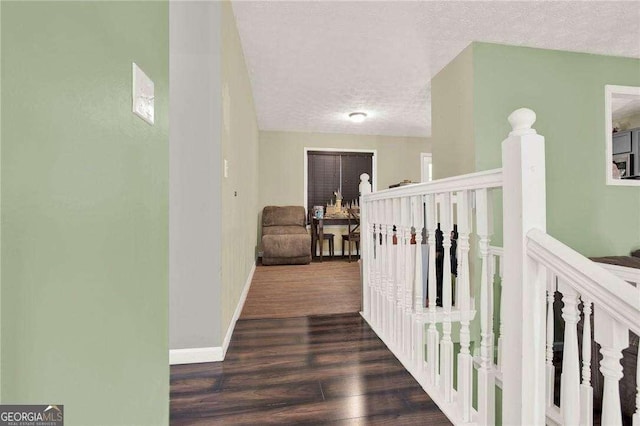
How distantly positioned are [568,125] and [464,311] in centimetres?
295

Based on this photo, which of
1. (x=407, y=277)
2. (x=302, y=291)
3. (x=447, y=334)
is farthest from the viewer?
(x=302, y=291)

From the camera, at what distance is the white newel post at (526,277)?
2.89 feet

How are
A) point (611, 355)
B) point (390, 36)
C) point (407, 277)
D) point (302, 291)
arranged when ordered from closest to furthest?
point (611, 355) < point (407, 277) < point (390, 36) < point (302, 291)

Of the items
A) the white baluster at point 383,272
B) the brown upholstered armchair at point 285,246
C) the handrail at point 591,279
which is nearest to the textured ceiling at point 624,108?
the white baluster at point 383,272

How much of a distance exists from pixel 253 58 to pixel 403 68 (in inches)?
64.1

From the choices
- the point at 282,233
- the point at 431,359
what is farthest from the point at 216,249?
the point at 282,233

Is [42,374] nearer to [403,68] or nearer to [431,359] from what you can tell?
[431,359]

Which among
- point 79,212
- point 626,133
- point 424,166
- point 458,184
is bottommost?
point 79,212

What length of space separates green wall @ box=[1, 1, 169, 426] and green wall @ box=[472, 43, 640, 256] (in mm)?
2913

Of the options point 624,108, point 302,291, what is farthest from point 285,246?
point 624,108

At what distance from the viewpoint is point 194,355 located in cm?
171

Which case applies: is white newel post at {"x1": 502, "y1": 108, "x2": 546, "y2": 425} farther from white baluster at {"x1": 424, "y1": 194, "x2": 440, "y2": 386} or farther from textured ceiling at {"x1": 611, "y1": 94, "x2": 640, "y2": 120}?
textured ceiling at {"x1": 611, "y1": 94, "x2": 640, "y2": 120}

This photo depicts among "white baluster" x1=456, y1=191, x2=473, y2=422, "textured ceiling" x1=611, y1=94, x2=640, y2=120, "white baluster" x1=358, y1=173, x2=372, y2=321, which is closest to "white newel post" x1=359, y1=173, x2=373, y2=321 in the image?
"white baluster" x1=358, y1=173, x2=372, y2=321

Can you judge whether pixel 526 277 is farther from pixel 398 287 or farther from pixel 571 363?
pixel 398 287
